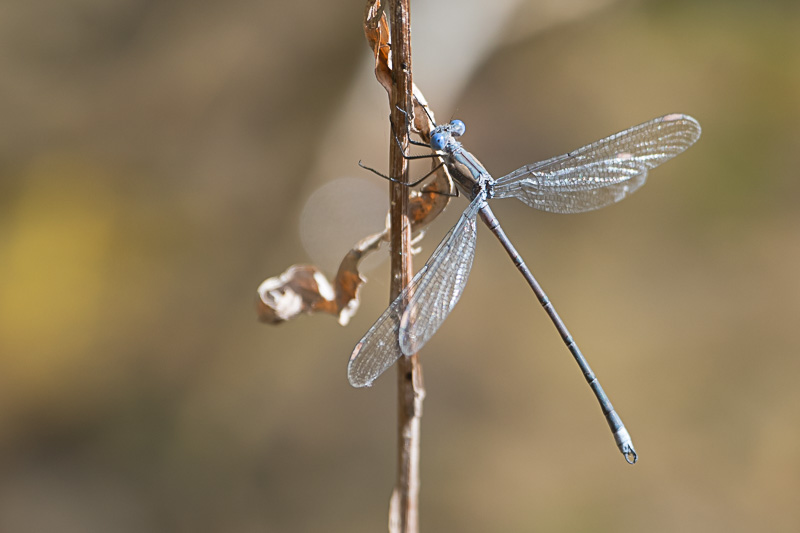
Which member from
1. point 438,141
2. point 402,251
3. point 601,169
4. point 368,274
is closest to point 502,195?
point 601,169

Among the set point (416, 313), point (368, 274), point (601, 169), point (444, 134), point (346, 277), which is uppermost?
point (368, 274)

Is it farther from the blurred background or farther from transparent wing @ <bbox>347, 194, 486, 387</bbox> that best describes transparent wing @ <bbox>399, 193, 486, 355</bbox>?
the blurred background

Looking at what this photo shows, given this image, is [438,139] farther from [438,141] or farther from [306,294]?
[306,294]

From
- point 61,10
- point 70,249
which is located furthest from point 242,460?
point 61,10

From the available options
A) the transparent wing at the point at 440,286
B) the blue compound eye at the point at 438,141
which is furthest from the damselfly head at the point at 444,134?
the transparent wing at the point at 440,286

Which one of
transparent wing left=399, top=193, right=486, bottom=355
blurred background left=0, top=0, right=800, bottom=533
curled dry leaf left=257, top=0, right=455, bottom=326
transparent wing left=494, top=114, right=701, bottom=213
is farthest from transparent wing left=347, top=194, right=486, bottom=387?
blurred background left=0, top=0, right=800, bottom=533

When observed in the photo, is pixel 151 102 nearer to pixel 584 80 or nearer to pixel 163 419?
pixel 163 419

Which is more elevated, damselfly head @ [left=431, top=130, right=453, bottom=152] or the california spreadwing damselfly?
damselfly head @ [left=431, top=130, right=453, bottom=152]
